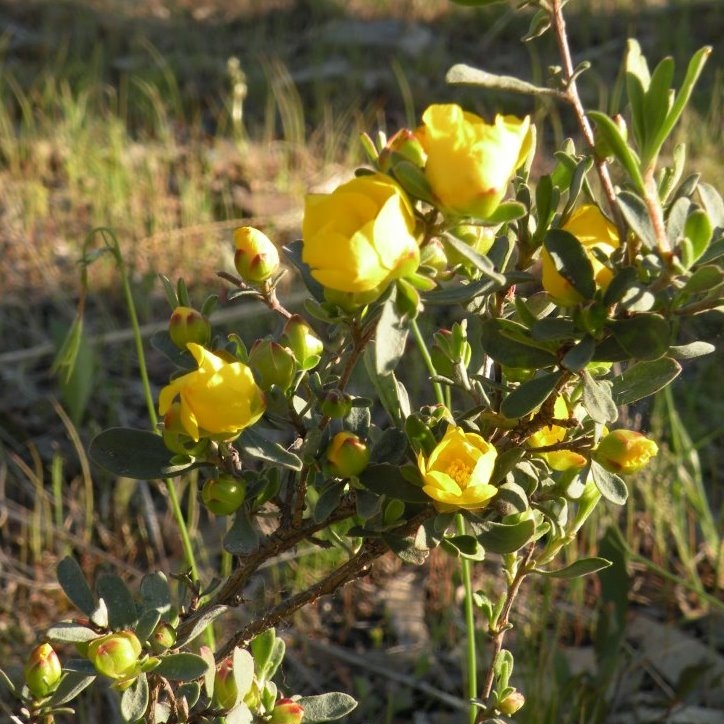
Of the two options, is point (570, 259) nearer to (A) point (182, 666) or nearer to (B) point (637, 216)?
(B) point (637, 216)

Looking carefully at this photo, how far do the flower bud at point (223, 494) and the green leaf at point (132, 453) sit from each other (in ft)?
0.09

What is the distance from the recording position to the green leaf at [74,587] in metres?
0.79

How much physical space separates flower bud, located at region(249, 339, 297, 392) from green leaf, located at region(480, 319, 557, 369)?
14 cm

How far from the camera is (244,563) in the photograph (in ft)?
2.65

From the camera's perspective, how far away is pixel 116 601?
2.57ft

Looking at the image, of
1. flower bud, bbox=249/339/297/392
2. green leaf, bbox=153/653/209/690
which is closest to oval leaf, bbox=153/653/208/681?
green leaf, bbox=153/653/209/690

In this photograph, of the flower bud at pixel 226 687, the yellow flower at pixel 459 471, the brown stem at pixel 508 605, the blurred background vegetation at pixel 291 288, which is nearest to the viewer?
the yellow flower at pixel 459 471

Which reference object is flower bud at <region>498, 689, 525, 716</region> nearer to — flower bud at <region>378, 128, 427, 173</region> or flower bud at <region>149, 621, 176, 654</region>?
flower bud at <region>149, 621, 176, 654</region>

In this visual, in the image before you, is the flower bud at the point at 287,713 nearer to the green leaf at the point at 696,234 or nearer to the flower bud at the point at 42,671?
the flower bud at the point at 42,671

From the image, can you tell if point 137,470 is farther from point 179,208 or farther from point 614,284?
point 179,208

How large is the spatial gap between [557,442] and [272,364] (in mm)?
239

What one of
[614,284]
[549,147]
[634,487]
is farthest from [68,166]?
[614,284]

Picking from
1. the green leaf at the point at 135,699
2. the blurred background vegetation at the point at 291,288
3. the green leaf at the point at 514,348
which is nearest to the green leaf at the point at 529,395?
the green leaf at the point at 514,348

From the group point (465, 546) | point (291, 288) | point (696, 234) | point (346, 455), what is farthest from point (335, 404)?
point (291, 288)
